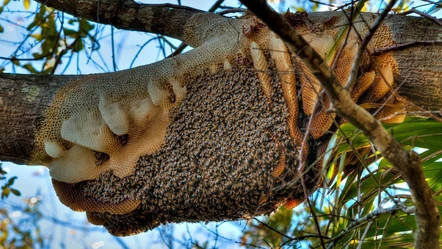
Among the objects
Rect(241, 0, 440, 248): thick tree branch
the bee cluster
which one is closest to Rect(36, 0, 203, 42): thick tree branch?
the bee cluster

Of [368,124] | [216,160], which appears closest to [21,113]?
[216,160]

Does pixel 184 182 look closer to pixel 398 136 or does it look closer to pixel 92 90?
pixel 92 90

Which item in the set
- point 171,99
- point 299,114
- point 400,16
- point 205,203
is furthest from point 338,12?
point 205,203

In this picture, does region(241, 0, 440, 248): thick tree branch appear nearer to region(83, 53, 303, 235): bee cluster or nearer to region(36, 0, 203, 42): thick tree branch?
region(83, 53, 303, 235): bee cluster

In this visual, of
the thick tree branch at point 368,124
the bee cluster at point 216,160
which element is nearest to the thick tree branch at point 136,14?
the bee cluster at point 216,160

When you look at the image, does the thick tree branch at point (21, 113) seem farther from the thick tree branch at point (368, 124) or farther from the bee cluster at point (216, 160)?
the thick tree branch at point (368, 124)

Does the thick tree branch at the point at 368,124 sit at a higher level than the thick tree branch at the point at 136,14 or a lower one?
lower

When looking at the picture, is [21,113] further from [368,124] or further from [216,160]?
[368,124]
